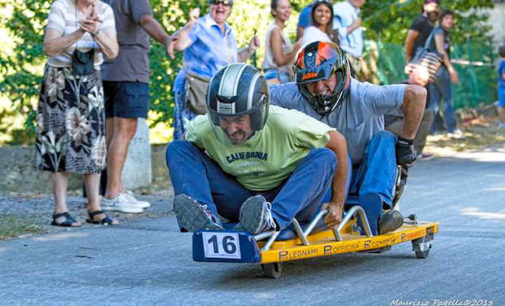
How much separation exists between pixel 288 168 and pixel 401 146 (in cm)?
103

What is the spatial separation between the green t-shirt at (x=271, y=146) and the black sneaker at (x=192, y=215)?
1.56ft

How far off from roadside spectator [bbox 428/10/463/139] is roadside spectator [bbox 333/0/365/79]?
8.75 feet

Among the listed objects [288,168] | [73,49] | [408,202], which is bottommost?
[408,202]

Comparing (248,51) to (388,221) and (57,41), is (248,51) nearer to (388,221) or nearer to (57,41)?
(57,41)

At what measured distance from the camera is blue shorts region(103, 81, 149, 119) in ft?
32.1

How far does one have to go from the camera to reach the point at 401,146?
23.6ft

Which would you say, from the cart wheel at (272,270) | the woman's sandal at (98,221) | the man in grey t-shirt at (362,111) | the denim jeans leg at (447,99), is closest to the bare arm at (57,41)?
the woman's sandal at (98,221)

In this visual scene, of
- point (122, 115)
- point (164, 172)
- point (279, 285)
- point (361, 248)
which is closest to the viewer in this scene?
point (279, 285)

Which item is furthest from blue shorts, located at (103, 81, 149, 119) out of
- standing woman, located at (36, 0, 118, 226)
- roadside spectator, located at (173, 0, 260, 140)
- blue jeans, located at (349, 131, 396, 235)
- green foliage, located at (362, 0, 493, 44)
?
green foliage, located at (362, 0, 493, 44)

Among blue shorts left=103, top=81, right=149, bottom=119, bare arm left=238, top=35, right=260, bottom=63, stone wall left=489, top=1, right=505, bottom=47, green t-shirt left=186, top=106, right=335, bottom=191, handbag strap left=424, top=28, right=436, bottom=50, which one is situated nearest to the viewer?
green t-shirt left=186, top=106, right=335, bottom=191

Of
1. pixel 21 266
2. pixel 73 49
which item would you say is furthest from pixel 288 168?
pixel 73 49

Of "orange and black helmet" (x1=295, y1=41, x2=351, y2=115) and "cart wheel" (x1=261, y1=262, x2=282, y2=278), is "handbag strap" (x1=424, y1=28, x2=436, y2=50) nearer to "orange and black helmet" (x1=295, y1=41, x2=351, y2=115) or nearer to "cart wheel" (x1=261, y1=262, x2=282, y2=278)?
"orange and black helmet" (x1=295, y1=41, x2=351, y2=115)

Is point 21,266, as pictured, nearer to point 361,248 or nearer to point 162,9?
point 361,248

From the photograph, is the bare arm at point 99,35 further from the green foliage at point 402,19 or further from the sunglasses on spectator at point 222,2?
the green foliage at point 402,19
